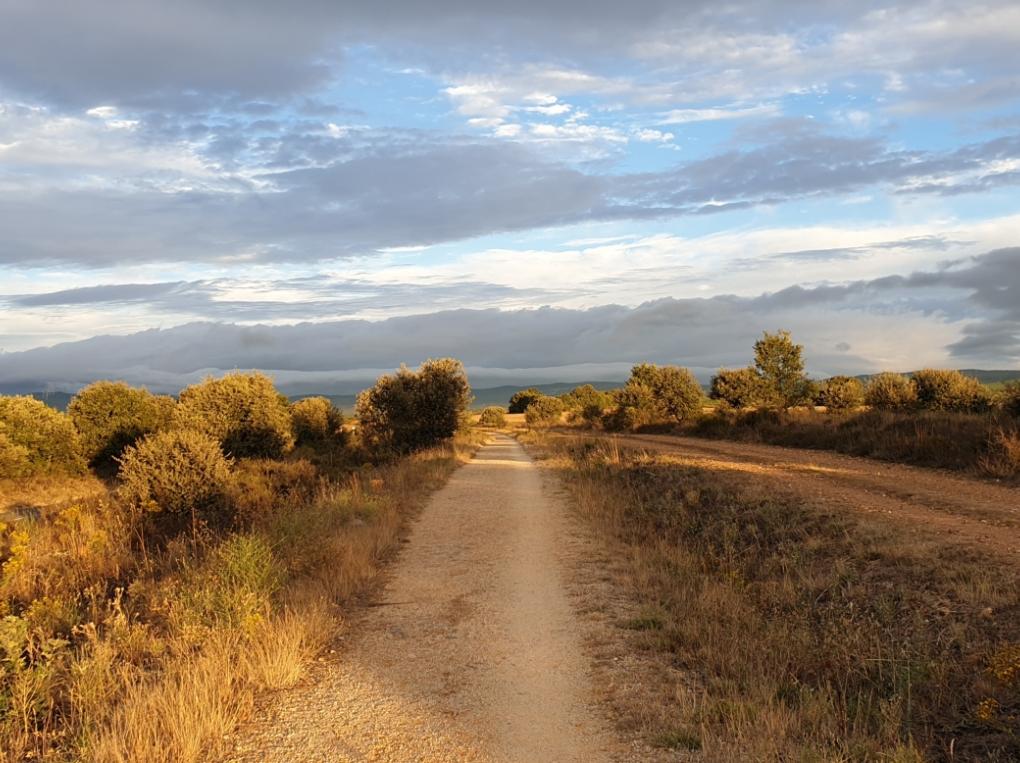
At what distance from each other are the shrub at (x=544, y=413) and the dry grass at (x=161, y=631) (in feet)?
225

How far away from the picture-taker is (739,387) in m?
48.8

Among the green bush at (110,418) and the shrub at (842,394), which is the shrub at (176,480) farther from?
the shrub at (842,394)

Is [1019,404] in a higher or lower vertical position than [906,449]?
higher

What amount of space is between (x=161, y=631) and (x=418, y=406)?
30146 millimetres

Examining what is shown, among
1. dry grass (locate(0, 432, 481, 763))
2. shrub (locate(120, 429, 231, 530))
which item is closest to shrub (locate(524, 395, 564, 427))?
shrub (locate(120, 429, 231, 530))

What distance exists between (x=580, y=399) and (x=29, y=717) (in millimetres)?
93972

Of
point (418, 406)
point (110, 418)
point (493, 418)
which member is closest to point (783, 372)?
point (418, 406)

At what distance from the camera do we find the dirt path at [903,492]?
31.0 ft

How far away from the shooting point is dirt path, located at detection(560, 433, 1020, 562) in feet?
31.0

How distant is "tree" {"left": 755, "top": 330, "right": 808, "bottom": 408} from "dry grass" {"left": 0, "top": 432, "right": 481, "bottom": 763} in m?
40.5

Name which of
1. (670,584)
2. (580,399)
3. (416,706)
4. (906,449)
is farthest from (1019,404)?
(580,399)

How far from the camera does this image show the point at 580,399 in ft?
321

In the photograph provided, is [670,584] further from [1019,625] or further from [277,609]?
[277,609]

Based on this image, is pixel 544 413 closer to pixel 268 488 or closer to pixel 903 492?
pixel 268 488
